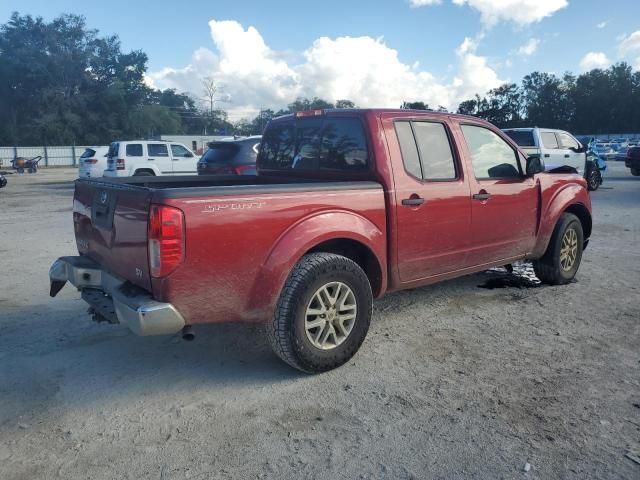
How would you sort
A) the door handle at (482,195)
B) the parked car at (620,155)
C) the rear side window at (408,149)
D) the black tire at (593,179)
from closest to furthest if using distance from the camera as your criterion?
1. the rear side window at (408,149)
2. the door handle at (482,195)
3. the black tire at (593,179)
4. the parked car at (620,155)

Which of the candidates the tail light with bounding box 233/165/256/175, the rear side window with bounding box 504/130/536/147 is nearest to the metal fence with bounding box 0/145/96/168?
the tail light with bounding box 233/165/256/175

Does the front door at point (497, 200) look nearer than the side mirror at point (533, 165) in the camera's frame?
Yes

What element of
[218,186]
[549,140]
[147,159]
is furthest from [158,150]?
[218,186]

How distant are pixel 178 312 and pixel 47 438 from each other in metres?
0.99

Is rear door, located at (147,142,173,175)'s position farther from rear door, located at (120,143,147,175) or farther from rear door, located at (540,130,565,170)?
rear door, located at (540,130,565,170)

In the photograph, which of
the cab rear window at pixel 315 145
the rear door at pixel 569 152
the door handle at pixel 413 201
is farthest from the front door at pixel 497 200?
the rear door at pixel 569 152

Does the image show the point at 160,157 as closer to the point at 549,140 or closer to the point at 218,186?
the point at 549,140

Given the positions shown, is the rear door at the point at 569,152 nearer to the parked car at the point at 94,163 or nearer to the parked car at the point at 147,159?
the parked car at the point at 147,159

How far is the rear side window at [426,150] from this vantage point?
4.45 metres

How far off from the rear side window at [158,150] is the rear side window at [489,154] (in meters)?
15.7

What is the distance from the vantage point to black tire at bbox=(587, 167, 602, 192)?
17.2 metres

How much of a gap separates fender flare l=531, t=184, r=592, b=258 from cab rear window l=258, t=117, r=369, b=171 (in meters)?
2.40

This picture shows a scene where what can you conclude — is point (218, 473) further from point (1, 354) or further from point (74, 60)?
point (74, 60)

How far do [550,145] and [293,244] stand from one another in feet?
43.7
